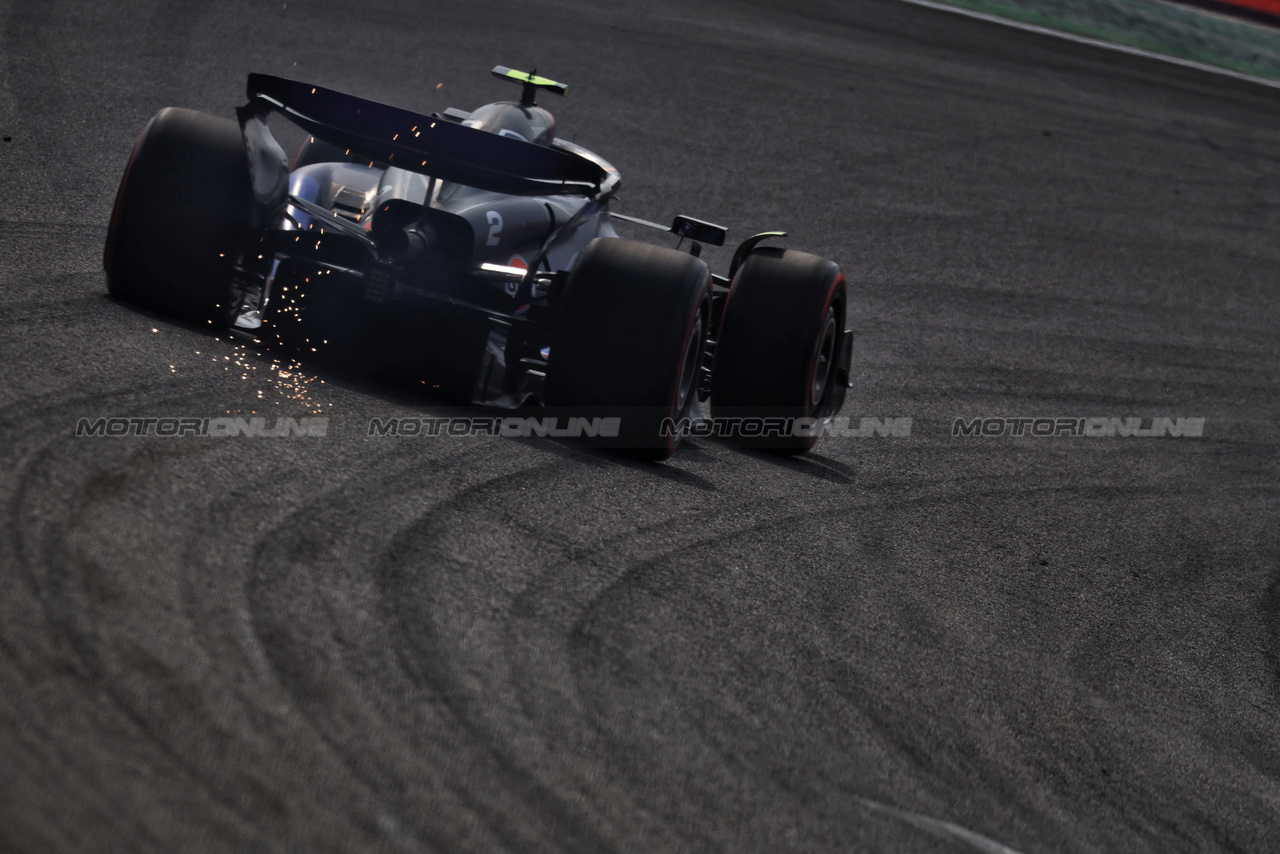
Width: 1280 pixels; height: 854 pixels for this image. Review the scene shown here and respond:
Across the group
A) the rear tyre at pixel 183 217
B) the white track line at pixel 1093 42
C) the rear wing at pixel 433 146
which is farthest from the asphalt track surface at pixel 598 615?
the white track line at pixel 1093 42

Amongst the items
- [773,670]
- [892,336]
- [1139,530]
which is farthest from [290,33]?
[773,670]

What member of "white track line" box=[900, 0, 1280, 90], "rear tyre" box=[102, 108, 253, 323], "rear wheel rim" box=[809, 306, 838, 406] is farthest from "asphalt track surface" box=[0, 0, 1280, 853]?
"white track line" box=[900, 0, 1280, 90]

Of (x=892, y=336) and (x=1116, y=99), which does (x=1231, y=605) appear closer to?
(x=892, y=336)

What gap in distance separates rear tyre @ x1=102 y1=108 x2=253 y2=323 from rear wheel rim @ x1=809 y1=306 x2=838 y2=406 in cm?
239

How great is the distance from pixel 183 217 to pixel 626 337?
1660 mm

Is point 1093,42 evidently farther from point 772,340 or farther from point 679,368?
point 679,368

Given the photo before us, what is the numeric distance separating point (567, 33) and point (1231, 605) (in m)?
11.0

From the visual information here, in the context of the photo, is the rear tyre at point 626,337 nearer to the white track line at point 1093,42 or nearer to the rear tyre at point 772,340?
the rear tyre at point 772,340

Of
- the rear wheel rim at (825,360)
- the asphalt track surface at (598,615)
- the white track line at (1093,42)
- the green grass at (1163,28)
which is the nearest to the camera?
the asphalt track surface at (598,615)

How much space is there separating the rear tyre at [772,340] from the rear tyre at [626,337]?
0.72 metres

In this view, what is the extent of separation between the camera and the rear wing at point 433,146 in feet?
14.3

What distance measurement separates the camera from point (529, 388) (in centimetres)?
475

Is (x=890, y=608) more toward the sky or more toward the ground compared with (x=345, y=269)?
more toward the ground

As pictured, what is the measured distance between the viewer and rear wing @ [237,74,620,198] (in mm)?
4355
